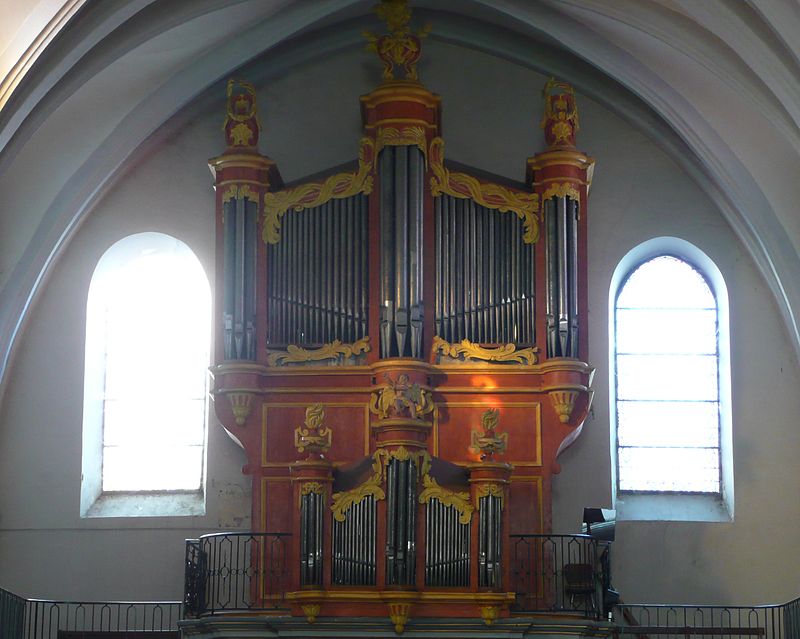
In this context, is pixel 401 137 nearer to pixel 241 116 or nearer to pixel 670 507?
pixel 241 116

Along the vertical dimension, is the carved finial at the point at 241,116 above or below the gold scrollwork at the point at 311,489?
above

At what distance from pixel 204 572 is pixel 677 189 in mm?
8653

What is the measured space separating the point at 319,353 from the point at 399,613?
3835 mm

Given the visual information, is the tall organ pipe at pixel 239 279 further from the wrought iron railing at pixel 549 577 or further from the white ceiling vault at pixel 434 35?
the wrought iron railing at pixel 549 577

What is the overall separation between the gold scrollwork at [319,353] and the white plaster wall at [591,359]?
182 centimetres

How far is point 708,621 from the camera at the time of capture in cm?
2586

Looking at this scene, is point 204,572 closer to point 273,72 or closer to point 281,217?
point 281,217

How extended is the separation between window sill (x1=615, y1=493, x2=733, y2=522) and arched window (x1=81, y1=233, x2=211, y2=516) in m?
5.89

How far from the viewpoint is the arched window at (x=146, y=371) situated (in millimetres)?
27188

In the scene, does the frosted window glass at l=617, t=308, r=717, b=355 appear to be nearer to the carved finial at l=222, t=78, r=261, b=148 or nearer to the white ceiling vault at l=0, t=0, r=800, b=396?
the white ceiling vault at l=0, t=0, r=800, b=396

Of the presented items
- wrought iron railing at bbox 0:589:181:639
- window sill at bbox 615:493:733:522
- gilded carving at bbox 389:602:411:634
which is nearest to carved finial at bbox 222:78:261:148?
wrought iron railing at bbox 0:589:181:639

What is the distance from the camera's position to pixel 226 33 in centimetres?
2670

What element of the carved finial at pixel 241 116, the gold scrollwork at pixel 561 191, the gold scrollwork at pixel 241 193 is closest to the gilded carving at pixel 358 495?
the gold scrollwork at pixel 241 193

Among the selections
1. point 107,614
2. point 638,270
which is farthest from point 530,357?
point 107,614
